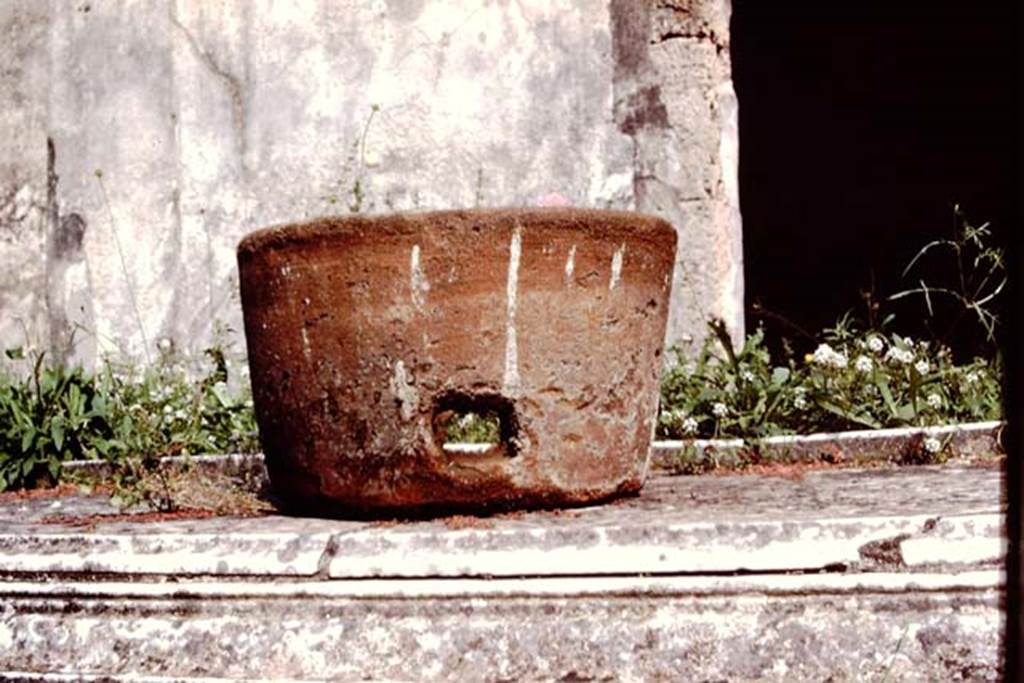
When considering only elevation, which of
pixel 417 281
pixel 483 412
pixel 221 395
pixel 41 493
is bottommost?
pixel 41 493

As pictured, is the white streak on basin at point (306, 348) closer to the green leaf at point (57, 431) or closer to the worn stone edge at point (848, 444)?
the worn stone edge at point (848, 444)

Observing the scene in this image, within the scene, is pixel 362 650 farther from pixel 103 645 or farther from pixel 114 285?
pixel 114 285

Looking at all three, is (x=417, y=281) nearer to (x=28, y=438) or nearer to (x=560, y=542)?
(x=560, y=542)

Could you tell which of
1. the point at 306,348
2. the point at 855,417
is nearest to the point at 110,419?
the point at 306,348

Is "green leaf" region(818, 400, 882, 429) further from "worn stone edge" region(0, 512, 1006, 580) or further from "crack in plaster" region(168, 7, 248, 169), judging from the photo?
"crack in plaster" region(168, 7, 248, 169)

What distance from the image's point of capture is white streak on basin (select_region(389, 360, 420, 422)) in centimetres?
203

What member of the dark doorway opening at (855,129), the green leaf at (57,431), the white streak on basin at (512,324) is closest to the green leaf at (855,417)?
the white streak on basin at (512,324)

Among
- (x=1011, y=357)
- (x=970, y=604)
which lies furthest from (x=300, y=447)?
(x=1011, y=357)

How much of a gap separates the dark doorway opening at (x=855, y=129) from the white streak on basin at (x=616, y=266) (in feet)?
19.5

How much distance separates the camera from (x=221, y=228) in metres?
4.27

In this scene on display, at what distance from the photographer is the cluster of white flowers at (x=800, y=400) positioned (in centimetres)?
337

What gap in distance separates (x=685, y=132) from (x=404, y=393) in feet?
7.67

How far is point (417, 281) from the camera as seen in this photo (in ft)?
6.57

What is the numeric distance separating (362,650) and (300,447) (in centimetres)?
50
